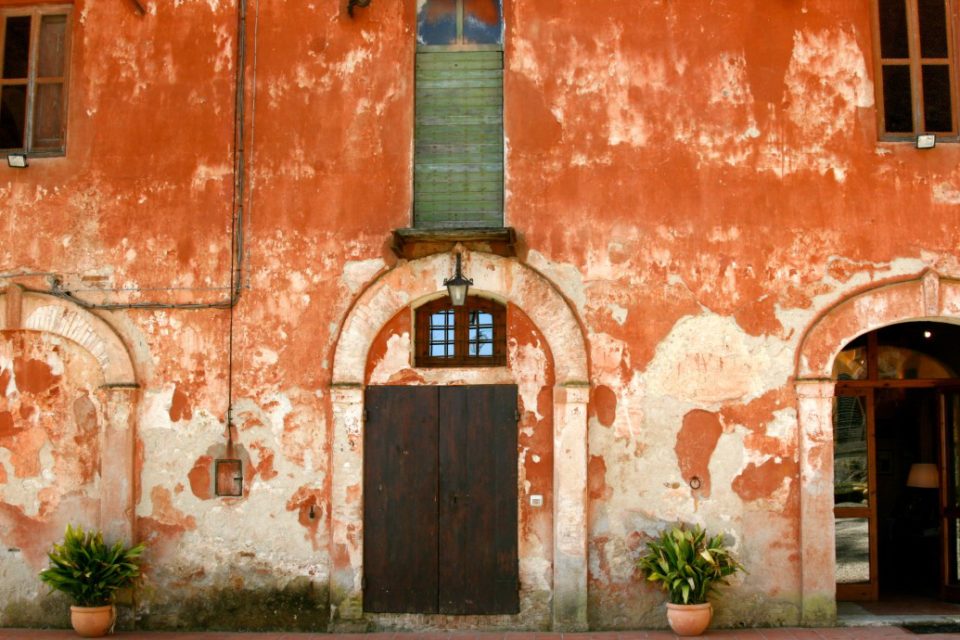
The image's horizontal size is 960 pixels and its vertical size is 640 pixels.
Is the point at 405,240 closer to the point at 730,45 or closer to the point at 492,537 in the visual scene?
the point at 492,537

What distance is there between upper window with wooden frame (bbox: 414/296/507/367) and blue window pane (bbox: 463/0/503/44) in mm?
2633

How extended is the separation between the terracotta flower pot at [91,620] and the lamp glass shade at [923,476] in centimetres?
863

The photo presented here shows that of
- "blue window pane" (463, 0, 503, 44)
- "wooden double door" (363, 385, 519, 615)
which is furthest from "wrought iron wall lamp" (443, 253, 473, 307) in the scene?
"blue window pane" (463, 0, 503, 44)

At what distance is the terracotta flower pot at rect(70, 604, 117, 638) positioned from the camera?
365 inches

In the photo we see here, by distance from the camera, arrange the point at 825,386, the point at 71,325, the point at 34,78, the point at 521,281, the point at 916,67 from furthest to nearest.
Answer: the point at 34,78 → the point at 71,325 → the point at 916,67 → the point at 521,281 → the point at 825,386

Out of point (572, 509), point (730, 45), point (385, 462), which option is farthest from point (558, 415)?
point (730, 45)

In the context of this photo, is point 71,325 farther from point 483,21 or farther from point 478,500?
point 483,21

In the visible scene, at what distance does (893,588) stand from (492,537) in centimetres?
488

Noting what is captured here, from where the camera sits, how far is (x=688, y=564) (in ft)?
29.4

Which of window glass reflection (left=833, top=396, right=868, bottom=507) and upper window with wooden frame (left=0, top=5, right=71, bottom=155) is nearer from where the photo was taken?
upper window with wooden frame (left=0, top=5, right=71, bottom=155)

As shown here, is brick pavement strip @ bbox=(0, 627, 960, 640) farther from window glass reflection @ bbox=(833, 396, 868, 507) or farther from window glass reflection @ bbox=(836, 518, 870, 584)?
window glass reflection @ bbox=(833, 396, 868, 507)

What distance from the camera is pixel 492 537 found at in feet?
31.3

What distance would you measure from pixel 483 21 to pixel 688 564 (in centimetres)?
566

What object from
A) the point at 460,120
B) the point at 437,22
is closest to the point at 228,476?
the point at 460,120
